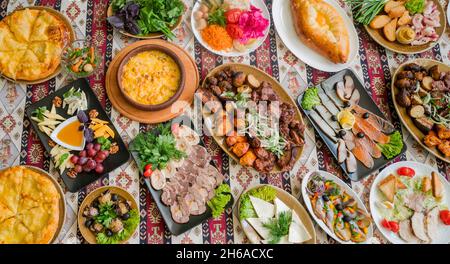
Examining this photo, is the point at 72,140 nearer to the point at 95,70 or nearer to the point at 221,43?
the point at 95,70

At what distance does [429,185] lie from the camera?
3.75 meters

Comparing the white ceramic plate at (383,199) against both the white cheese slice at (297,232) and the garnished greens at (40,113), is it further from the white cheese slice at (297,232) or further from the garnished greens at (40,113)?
the garnished greens at (40,113)

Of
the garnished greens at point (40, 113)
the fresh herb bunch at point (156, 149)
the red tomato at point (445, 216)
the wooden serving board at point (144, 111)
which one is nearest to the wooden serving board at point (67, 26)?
the garnished greens at point (40, 113)

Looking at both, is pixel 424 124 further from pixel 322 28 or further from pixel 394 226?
pixel 322 28

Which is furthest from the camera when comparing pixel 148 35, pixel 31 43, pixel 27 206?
pixel 148 35

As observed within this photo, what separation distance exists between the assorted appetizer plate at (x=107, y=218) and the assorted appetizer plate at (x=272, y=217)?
88 centimetres

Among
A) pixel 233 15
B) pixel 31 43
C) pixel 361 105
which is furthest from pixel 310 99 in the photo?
pixel 31 43

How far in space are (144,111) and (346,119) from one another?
5.88 feet

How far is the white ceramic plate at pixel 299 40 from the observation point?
401 centimetres

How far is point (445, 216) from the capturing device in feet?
12.0

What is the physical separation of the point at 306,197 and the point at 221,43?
5.18 feet

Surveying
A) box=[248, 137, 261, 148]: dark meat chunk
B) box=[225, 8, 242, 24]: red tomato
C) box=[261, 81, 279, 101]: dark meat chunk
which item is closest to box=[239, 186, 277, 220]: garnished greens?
box=[248, 137, 261, 148]: dark meat chunk

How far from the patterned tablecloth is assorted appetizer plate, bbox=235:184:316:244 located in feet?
0.43

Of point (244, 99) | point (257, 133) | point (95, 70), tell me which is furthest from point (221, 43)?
point (95, 70)
